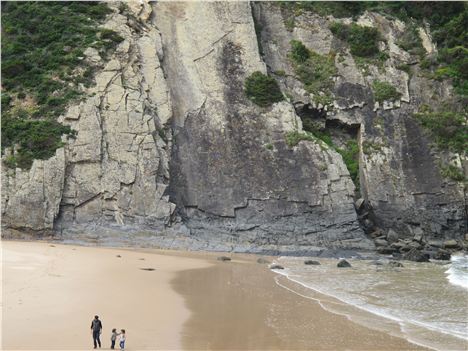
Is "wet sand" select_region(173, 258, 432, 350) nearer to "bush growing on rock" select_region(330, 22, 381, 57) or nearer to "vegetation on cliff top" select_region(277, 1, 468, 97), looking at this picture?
"bush growing on rock" select_region(330, 22, 381, 57)

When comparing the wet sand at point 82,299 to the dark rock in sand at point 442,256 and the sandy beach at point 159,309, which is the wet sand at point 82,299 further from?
the dark rock in sand at point 442,256

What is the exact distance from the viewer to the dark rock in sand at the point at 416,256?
26.0 metres

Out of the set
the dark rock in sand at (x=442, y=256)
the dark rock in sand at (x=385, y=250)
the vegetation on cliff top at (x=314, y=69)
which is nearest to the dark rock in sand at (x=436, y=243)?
the dark rock in sand at (x=442, y=256)

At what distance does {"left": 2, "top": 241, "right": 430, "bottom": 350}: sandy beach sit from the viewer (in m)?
10.7

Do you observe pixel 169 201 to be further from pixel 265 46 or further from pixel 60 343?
pixel 60 343

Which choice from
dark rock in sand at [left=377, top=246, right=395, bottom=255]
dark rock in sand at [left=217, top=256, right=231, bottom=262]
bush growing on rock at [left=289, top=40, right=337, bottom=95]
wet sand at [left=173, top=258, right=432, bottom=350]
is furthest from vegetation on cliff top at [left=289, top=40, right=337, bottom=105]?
wet sand at [left=173, top=258, right=432, bottom=350]

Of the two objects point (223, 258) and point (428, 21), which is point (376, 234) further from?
point (428, 21)

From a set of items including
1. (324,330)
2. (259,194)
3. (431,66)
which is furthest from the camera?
(431,66)

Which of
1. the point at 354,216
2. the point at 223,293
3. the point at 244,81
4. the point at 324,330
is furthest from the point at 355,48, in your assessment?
the point at 324,330

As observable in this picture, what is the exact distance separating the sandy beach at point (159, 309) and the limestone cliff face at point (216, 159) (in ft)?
22.7

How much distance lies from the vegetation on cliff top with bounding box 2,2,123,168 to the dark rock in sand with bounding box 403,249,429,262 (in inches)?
789

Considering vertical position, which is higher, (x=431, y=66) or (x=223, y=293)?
(x=431, y=66)

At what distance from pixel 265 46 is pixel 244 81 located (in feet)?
18.2

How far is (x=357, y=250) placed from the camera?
1109 inches
